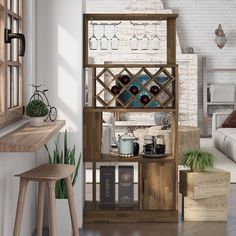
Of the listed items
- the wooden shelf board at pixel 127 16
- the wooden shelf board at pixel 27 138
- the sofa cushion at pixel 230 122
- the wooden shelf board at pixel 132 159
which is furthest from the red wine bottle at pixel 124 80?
the sofa cushion at pixel 230 122

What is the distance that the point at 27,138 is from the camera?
3613mm

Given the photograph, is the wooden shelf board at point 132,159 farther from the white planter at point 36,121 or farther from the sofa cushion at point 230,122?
the sofa cushion at point 230,122

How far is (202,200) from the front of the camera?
225 inches

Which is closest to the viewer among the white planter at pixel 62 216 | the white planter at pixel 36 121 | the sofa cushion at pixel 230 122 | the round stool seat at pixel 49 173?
the round stool seat at pixel 49 173

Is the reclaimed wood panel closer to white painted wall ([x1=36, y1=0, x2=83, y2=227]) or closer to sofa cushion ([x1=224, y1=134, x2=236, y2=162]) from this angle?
white painted wall ([x1=36, y1=0, x2=83, y2=227])

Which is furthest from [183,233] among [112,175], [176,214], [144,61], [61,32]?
[144,61]

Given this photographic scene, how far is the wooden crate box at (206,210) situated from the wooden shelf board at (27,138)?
172 centimetres

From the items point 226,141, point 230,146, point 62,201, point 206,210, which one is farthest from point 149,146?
point 226,141

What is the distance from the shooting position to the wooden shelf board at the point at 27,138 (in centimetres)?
329

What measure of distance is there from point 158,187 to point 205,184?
1.38 feet

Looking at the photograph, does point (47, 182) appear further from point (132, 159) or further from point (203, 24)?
point (203, 24)

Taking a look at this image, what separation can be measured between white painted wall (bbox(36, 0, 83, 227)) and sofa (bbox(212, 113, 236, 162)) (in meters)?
4.36

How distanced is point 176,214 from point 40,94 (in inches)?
63.1

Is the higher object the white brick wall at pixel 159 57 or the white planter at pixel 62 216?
the white brick wall at pixel 159 57
